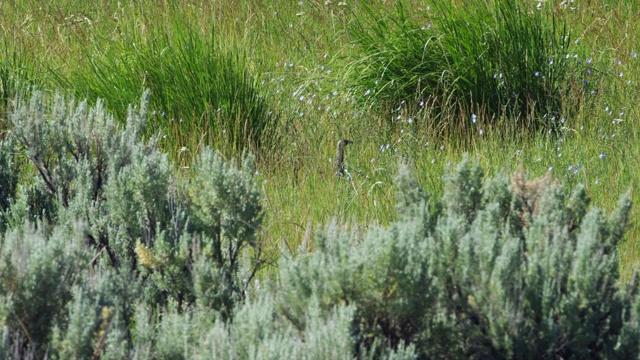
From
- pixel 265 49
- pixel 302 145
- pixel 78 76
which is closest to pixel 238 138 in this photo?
pixel 302 145

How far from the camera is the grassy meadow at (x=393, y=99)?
452cm

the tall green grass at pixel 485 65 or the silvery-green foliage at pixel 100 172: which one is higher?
the tall green grass at pixel 485 65

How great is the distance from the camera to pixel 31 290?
7.88 ft

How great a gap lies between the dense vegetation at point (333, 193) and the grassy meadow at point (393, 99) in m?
0.02

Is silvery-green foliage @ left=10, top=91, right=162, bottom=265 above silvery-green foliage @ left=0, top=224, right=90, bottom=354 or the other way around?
above

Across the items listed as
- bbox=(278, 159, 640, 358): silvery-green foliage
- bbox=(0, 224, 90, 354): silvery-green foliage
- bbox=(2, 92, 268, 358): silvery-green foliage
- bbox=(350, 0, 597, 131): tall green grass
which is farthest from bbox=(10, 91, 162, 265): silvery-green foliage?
bbox=(350, 0, 597, 131): tall green grass

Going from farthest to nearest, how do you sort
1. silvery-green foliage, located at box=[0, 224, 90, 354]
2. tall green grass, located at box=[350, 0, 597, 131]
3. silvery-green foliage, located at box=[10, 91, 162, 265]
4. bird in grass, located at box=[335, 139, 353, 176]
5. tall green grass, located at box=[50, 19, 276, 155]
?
tall green grass, located at box=[350, 0, 597, 131] < tall green grass, located at box=[50, 19, 276, 155] < bird in grass, located at box=[335, 139, 353, 176] < silvery-green foliage, located at box=[10, 91, 162, 265] < silvery-green foliage, located at box=[0, 224, 90, 354]

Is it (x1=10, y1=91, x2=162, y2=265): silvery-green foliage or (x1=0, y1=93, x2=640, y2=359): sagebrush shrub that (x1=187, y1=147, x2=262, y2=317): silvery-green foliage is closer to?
(x1=0, y1=93, x2=640, y2=359): sagebrush shrub

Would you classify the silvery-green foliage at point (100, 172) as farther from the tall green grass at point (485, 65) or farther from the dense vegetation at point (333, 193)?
the tall green grass at point (485, 65)

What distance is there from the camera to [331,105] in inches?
217

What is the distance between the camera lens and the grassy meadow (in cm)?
452

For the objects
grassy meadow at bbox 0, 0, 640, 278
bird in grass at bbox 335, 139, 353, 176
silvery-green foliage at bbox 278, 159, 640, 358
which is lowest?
silvery-green foliage at bbox 278, 159, 640, 358

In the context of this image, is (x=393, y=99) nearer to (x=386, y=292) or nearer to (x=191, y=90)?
(x=191, y=90)

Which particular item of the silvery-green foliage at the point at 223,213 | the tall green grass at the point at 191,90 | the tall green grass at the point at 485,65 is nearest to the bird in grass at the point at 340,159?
the tall green grass at the point at 191,90
